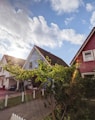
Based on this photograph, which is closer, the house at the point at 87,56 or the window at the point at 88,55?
the house at the point at 87,56

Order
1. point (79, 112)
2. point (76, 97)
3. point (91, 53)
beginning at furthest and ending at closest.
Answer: point (91, 53), point (79, 112), point (76, 97)

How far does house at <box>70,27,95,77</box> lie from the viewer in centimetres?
1750

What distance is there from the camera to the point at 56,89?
9016mm

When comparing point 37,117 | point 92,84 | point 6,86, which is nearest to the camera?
point 37,117

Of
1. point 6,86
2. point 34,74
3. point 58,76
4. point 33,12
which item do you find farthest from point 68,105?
point 6,86

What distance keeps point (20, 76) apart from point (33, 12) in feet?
13.8

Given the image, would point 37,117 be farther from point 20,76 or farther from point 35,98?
point 35,98

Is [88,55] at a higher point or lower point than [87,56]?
higher

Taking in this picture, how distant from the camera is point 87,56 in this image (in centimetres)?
1812

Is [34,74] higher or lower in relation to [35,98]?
higher

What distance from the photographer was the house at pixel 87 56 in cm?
1750

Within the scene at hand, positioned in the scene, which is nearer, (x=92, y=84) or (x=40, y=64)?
(x=40, y=64)

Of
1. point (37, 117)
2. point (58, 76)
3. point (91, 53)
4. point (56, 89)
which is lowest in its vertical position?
point (37, 117)

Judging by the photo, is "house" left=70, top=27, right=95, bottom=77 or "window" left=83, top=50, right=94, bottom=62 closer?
"house" left=70, top=27, right=95, bottom=77
